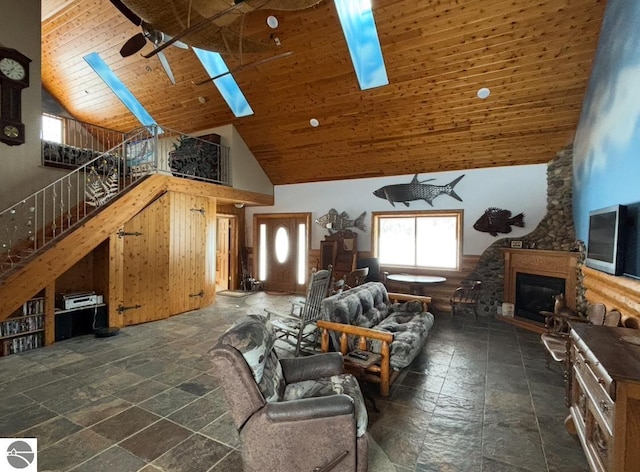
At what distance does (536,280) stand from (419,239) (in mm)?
2203

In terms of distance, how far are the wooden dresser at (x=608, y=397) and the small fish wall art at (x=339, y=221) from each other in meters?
5.13

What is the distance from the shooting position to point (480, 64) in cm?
446

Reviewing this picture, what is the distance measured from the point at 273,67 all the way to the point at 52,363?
17.4 feet

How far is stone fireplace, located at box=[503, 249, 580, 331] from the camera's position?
4.83 m

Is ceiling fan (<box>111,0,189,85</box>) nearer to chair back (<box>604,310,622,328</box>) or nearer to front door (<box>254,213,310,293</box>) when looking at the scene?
chair back (<box>604,310,622,328</box>)

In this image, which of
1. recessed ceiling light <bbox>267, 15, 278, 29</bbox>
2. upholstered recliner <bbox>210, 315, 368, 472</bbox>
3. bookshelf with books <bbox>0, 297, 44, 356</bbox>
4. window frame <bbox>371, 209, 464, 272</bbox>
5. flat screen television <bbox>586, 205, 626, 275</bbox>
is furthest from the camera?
window frame <bbox>371, 209, 464, 272</bbox>

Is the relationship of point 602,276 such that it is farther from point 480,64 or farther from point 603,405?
point 480,64

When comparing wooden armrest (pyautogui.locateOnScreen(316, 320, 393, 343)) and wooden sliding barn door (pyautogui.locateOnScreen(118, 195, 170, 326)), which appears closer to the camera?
wooden armrest (pyautogui.locateOnScreen(316, 320, 393, 343))

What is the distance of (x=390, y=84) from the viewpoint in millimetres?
5062

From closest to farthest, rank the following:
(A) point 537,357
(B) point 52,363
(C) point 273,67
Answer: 1. (B) point 52,363
2. (A) point 537,357
3. (C) point 273,67

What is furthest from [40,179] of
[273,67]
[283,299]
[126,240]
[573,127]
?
[573,127]

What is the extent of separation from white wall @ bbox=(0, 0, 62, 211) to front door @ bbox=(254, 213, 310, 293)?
15.5ft

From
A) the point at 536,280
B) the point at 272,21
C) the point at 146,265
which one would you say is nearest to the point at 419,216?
the point at 536,280

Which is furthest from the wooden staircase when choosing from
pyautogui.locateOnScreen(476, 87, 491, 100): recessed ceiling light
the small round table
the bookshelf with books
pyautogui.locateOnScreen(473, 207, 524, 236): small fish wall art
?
pyautogui.locateOnScreen(473, 207, 524, 236): small fish wall art
